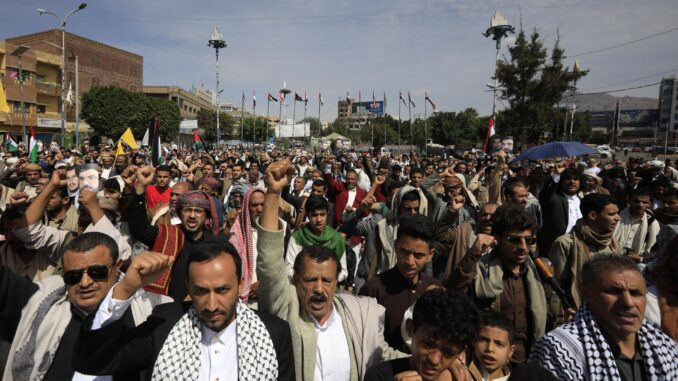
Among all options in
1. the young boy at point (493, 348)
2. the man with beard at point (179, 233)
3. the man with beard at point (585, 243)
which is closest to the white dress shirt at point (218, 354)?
the man with beard at point (179, 233)

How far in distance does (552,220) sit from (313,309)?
4.58 m

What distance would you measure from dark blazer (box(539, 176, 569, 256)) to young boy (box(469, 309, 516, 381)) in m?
3.75

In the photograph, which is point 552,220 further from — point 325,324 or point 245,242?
point 325,324

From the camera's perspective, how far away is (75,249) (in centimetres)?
213

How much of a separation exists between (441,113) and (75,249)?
195ft

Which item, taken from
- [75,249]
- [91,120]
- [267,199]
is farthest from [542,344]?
[91,120]

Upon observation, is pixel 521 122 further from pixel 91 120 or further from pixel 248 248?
pixel 91 120

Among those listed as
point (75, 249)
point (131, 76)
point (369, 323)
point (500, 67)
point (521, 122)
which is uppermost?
point (131, 76)

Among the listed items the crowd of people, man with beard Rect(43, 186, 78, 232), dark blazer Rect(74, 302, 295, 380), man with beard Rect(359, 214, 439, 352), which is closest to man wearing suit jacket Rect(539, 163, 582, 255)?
the crowd of people

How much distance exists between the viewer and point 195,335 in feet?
6.24

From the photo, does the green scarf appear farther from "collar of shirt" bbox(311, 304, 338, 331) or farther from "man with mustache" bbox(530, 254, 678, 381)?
"man with mustache" bbox(530, 254, 678, 381)

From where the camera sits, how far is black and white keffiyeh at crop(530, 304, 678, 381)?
1827 millimetres

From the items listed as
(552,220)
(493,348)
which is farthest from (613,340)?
(552,220)

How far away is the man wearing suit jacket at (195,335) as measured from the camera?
1813mm
